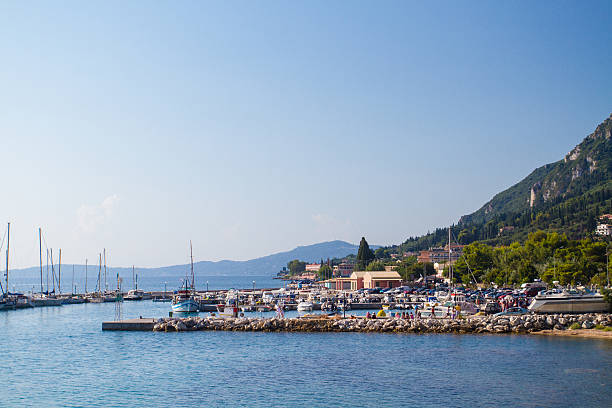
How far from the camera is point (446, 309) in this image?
56906mm

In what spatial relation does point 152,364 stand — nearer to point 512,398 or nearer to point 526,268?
point 512,398

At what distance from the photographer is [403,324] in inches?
1992

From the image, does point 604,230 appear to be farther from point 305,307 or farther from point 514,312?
point 514,312

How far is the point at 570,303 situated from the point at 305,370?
28.4 m

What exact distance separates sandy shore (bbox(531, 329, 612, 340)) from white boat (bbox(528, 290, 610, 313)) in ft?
20.8

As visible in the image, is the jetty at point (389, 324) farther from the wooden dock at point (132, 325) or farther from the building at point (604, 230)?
the building at point (604, 230)

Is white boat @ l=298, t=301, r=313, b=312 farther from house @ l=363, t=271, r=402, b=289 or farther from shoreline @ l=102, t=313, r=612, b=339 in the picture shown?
house @ l=363, t=271, r=402, b=289

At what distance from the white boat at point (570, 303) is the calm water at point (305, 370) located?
8.63m

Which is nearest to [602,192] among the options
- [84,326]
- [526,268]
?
[526,268]

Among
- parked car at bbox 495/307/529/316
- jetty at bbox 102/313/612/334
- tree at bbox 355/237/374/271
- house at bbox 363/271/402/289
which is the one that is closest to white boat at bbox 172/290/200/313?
jetty at bbox 102/313/612/334

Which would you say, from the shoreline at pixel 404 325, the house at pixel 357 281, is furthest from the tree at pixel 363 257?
the shoreline at pixel 404 325

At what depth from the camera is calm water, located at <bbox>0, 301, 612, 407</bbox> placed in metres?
29.1

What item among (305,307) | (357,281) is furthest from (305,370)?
(357,281)

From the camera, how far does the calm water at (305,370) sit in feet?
95.5
